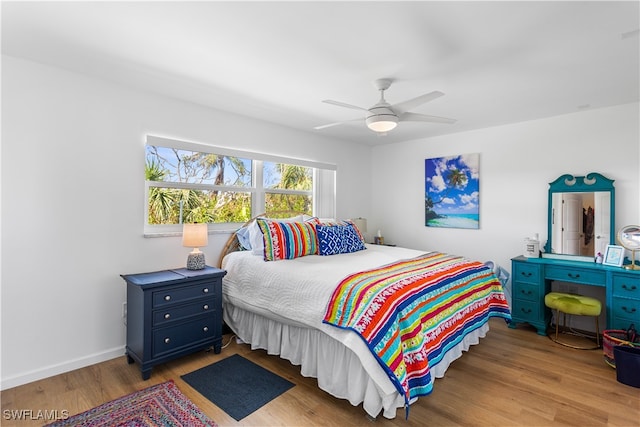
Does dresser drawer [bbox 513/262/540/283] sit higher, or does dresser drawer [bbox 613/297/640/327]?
dresser drawer [bbox 513/262/540/283]

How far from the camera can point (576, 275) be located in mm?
3334

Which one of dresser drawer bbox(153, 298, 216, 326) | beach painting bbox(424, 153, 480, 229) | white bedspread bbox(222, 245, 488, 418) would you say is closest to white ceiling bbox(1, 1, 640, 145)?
beach painting bbox(424, 153, 480, 229)

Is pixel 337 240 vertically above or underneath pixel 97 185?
underneath

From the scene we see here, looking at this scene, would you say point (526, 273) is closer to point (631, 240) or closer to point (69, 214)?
point (631, 240)

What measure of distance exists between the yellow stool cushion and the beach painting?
1.29 meters

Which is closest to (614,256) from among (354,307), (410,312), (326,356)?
(410,312)

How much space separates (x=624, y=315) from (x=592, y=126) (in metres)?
1.96

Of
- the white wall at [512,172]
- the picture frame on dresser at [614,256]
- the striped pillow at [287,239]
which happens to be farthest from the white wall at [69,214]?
the picture frame on dresser at [614,256]

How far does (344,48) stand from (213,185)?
213cm

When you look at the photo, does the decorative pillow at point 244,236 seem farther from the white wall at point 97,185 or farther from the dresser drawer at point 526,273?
the dresser drawer at point 526,273

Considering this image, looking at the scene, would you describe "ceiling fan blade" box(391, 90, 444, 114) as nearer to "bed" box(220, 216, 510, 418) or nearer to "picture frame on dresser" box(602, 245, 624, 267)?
"bed" box(220, 216, 510, 418)

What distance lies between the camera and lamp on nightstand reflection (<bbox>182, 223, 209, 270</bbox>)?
302 centimetres

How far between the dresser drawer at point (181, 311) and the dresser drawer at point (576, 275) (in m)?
3.48

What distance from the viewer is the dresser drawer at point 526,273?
3.54 metres
